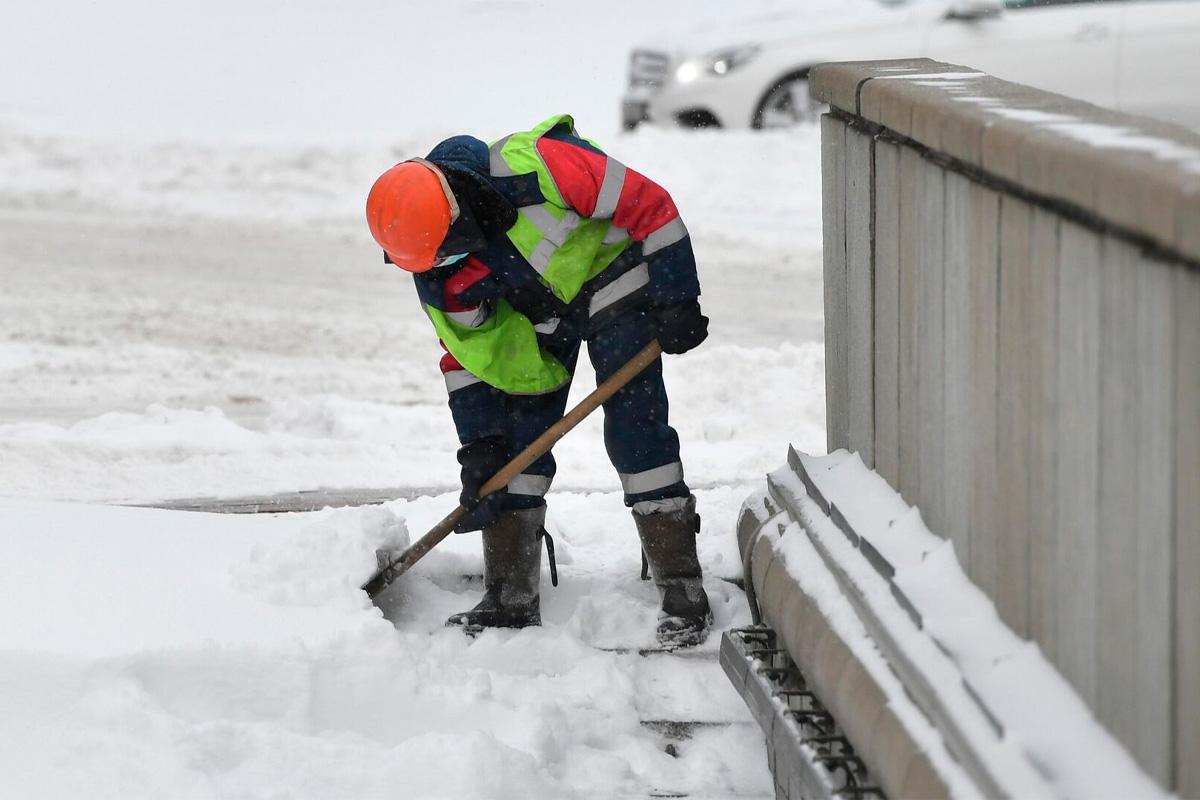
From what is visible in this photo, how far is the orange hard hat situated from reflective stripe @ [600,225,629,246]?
18.5 inches

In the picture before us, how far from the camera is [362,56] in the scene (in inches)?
655

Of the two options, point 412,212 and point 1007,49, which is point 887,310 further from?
point 1007,49

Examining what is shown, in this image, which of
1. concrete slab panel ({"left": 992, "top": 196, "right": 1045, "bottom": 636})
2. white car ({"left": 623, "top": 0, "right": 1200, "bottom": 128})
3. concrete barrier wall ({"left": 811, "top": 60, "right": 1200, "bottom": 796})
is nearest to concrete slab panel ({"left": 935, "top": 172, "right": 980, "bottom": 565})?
concrete barrier wall ({"left": 811, "top": 60, "right": 1200, "bottom": 796})

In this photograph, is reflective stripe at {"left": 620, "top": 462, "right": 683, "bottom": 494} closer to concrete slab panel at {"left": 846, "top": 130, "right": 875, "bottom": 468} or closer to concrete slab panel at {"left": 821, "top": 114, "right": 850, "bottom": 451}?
concrete slab panel at {"left": 821, "top": 114, "right": 850, "bottom": 451}

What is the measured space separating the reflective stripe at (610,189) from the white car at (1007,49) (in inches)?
257

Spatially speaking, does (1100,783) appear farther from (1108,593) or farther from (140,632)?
(140,632)

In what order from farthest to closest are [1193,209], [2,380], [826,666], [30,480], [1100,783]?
[2,380], [30,480], [826,666], [1100,783], [1193,209]

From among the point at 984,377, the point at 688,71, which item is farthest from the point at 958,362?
the point at 688,71

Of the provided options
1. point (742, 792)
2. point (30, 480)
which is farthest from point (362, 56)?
point (742, 792)

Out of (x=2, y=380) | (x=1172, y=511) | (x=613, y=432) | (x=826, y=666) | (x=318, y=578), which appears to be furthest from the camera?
(x=2, y=380)

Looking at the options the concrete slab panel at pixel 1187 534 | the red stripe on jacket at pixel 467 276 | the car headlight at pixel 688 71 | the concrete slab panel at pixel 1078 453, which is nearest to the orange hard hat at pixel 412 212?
the red stripe on jacket at pixel 467 276

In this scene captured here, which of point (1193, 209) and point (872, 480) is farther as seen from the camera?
point (872, 480)

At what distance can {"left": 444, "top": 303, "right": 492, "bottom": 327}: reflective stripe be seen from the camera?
401 cm

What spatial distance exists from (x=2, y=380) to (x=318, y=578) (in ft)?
12.9
